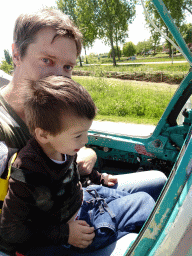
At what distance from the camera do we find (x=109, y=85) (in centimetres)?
734

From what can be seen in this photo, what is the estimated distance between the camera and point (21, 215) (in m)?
0.85

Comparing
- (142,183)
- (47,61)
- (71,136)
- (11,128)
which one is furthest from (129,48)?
(71,136)

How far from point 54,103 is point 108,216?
66 cm

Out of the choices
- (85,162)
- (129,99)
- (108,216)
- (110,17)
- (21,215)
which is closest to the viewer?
(21,215)

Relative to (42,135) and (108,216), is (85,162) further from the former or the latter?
(42,135)

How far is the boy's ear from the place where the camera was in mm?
936

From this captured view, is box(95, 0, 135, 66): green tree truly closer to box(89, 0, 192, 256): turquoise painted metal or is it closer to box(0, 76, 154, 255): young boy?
box(89, 0, 192, 256): turquoise painted metal

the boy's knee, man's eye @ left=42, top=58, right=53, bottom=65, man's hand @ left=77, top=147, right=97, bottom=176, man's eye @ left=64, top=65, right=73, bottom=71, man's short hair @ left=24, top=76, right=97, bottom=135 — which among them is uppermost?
man's eye @ left=42, top=58, right=53, bottom=65

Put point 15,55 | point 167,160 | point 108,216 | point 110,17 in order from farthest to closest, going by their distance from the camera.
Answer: point 110,17 < point 167,160 < point 15,55 < point 108,216

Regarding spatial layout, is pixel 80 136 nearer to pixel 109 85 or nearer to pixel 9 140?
pixel 9 140

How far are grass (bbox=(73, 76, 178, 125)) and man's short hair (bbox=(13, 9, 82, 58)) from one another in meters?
3.47

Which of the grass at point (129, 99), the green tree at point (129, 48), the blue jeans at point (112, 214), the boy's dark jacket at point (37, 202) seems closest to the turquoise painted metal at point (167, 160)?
the blue jeans at point (112, 214)

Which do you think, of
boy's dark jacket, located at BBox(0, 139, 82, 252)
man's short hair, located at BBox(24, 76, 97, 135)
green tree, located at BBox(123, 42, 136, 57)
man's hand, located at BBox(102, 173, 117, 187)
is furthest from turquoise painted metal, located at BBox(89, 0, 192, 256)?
green tree, located at BBox(123, 42, 136, 57)

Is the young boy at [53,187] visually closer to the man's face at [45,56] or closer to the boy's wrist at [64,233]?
the boy's wrist at [64,233]
